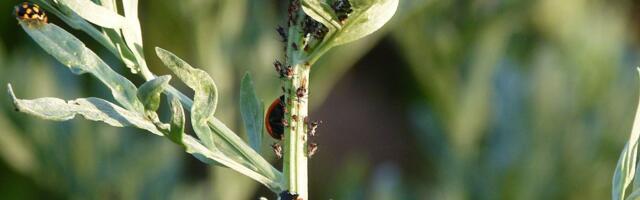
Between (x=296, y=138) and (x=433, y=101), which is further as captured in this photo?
(x=433, y=101)

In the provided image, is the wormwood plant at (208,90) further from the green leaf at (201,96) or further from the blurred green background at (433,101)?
the blurred green background at (433,101)

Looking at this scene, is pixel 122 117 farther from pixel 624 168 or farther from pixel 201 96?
pixel 624 168

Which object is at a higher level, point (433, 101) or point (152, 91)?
point (433, 101)

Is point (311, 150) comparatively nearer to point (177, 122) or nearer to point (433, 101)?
point (177, 122)

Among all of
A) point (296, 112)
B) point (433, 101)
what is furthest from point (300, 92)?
point (433, 101)

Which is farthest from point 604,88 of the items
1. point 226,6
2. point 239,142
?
point 239,142

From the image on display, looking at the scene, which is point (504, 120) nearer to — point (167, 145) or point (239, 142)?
point (167, 145)
